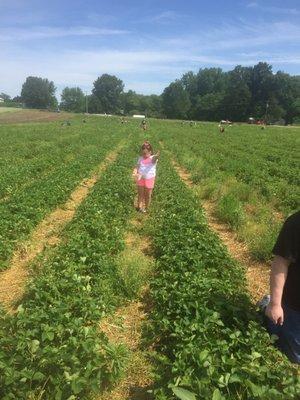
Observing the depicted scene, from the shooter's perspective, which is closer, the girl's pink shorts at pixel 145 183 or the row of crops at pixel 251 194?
→ the row of crops at pixel 251 194

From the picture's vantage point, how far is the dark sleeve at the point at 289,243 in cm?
416

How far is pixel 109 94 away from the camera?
14488 cm

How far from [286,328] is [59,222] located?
6.31 metres

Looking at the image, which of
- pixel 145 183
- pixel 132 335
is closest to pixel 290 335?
pixel 132 335

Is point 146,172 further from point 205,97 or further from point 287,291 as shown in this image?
point 205,97

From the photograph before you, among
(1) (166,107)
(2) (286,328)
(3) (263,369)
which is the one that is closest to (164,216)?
(2) (286,328)

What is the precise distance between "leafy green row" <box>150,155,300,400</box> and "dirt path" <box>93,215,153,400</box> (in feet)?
0.67

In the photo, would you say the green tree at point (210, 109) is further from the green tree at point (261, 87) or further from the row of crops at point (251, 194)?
the row of crops at point (251, 194)

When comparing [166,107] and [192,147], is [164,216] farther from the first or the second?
[166,107]

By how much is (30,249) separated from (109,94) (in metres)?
142

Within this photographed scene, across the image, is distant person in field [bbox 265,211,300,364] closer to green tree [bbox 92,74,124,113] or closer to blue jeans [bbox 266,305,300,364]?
blue jeans [bbox 266,305,300,364]

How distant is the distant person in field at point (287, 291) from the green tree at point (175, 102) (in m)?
116

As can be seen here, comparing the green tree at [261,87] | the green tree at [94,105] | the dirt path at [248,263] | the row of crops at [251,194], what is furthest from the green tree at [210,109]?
the dirt path at [248,263]

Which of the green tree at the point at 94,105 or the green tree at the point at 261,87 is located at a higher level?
the green tree at the point at 261,87
